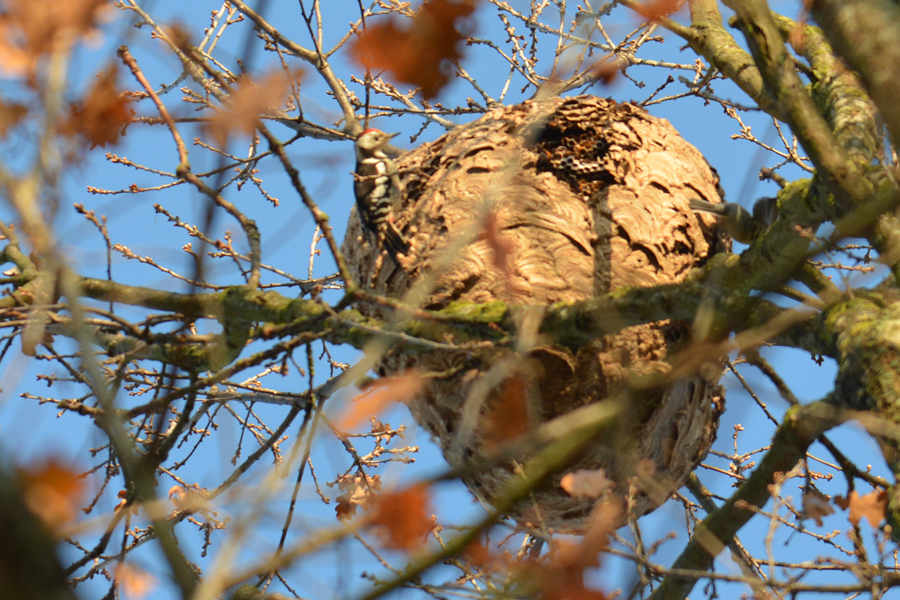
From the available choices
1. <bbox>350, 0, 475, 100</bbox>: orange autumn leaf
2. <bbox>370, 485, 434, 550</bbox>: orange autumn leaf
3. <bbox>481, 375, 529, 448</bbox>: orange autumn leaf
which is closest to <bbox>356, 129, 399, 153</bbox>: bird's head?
<bbox>350, 0, 475, 100</bbox>: orange autumn leaf

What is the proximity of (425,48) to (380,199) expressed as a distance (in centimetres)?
112

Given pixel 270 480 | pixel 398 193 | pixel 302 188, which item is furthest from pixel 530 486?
pixel 398 193

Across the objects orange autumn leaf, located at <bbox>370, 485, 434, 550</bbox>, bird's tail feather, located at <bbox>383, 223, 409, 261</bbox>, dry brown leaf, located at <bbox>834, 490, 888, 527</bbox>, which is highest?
bird's tail feather, located at <bbox>383, 223, 409, 261</bbox>

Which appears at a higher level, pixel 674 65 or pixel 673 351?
pixel 674 65

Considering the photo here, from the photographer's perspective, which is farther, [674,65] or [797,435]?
[674,65]

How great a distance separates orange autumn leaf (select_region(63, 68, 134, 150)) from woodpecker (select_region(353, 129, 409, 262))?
1.12 meters

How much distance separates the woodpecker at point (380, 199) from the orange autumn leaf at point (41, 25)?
1.76m

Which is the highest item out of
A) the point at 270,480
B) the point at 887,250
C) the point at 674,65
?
the point at 674,65

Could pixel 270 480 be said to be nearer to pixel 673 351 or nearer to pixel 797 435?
pixel 797 435

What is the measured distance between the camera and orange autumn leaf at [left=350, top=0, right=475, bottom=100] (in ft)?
8.70

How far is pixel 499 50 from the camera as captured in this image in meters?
5.61

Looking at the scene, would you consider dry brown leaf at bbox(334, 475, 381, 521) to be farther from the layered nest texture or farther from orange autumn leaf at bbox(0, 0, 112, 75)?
orange autumn leaf at bbox(0, 0, 112, 75)

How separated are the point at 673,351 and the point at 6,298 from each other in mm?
2893

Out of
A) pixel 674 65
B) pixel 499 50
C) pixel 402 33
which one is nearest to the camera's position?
pixel 402 33
